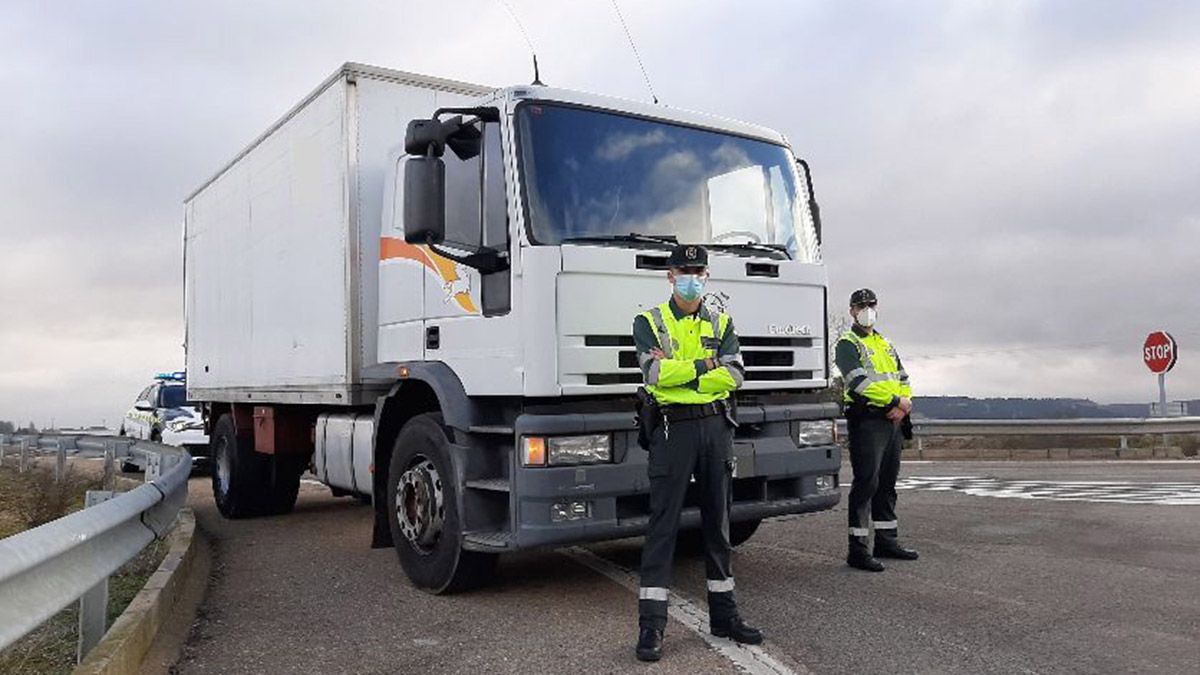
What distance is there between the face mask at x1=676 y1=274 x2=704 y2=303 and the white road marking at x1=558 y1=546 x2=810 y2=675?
1.75 metres

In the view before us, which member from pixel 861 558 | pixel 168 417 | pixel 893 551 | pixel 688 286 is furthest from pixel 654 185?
pixel 168 417

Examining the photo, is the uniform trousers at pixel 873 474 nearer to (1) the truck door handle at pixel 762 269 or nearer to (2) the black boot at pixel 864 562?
(2) the black boot at pixel 864 562

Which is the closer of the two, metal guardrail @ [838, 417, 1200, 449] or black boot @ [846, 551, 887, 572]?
black boot @ [846, 551, 887, 572]

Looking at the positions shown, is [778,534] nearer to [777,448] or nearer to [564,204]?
[777,448]

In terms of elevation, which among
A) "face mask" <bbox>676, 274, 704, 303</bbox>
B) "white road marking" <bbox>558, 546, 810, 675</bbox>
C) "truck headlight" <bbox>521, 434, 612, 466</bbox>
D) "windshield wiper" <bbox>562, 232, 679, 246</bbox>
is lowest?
"white road marking" <bbox>558, 546, 810, 675</bbox>

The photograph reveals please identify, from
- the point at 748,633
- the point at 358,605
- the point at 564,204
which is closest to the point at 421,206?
the point at 564,204

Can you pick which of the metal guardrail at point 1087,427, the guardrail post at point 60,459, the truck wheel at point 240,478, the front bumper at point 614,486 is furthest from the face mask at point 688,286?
the metal guardrail at point 1087,427

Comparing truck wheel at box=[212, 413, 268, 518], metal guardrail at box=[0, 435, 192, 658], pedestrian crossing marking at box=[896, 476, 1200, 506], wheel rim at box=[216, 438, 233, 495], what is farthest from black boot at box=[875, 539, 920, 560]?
wheel rim at box=[216, 438, 233, 495]

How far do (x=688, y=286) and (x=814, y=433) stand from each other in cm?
202

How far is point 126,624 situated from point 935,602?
4353mm

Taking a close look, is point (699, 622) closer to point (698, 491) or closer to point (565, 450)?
point (698, 491)

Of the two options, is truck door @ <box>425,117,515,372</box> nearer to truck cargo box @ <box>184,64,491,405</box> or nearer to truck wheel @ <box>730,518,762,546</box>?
truck cargo box @ <box>184,64,491,405</box>

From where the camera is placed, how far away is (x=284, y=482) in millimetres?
10969

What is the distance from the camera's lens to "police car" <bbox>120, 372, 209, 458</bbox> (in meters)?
17.2
